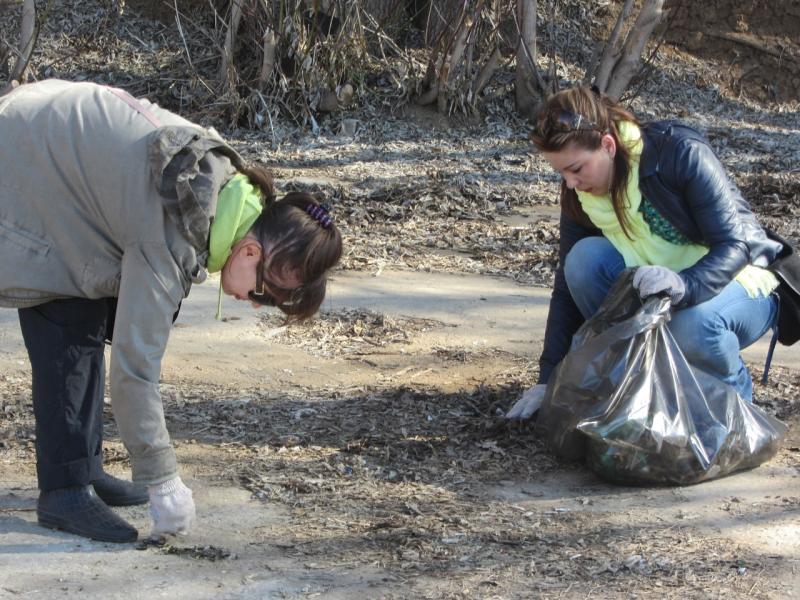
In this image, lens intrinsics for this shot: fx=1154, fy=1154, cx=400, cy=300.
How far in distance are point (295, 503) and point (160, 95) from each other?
6.34 m

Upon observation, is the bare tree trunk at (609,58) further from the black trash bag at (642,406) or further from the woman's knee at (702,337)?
the black trash bag at (642,406)

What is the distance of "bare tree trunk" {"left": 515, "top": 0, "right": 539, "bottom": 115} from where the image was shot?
864cm

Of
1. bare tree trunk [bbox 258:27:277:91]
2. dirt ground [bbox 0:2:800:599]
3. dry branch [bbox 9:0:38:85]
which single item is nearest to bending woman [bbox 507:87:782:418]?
dirt ground [bbox 0:2:800:599]

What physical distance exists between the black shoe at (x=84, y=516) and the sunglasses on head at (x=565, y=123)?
1.68 meters

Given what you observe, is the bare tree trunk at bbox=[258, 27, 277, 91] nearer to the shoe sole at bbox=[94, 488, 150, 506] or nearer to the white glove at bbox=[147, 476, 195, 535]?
the shoe sole at bbox=[94, 488, 150, 506]

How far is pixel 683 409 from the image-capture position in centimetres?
342

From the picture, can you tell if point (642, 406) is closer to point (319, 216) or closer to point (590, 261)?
point (590, 261)

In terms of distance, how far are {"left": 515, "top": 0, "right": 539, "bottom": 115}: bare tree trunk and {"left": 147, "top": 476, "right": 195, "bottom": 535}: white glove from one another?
636cm

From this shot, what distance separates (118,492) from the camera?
10.7ft


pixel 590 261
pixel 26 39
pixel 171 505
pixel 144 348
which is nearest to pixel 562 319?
pixel 590 261

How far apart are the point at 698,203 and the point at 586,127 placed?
42 centimetres

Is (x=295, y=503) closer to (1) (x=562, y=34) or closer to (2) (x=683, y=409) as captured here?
(2) (x=683, y=409)

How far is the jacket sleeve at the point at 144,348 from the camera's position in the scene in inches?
98.7

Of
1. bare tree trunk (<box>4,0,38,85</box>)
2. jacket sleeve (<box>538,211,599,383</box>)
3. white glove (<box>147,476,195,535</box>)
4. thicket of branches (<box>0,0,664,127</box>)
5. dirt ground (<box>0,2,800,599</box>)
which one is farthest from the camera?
thicket of branches (<box>0,0,664,127</box>)
